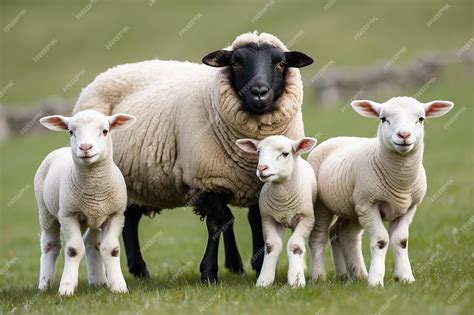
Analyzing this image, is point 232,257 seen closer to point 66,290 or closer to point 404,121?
point 66,290

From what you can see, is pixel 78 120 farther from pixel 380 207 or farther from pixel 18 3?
pixel 18 3

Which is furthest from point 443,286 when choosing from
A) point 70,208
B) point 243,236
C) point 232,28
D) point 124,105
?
point 232,28

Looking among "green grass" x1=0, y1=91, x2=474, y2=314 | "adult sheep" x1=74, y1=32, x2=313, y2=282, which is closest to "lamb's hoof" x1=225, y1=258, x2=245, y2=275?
"green grass" x1=0, y1=91, x2=474, y2=314

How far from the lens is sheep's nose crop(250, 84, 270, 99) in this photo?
7.81 metres

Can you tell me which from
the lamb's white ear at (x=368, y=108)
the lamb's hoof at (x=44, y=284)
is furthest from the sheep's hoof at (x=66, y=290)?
the lamb's white ear at (x=368, y=108)

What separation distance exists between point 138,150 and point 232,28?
3175 cm

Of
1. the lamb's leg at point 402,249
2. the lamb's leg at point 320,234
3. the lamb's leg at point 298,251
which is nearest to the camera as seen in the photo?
the lamb's leg at point 402,249

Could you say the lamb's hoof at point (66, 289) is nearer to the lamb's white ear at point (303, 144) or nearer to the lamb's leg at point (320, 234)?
the lamb's leg at point (320, 234)

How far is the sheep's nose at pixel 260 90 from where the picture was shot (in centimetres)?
781

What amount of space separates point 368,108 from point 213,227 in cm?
196

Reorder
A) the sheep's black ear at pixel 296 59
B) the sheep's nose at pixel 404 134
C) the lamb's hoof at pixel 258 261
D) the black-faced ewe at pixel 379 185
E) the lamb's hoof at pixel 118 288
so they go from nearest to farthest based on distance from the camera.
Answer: the sheep's nose at pixel 404 134
the black-faced ewe at pixel 379 185
the lamb's hoof at pixel 118 288
the sheep's black ear at pixel 296 59
the lamb's hoof at pixel 258 261

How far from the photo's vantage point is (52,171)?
809 cm

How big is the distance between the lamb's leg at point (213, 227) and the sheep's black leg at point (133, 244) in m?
1.91

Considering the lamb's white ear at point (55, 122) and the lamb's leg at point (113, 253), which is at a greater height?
the lamb's white ear at point (55, 122)
